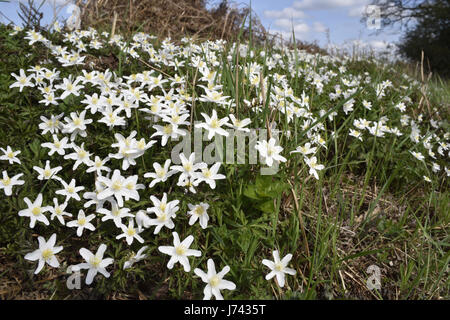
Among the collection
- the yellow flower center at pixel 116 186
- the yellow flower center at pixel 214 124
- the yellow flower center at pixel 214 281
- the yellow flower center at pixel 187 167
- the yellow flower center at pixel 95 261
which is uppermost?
the yellow flower center at pixel 214 124

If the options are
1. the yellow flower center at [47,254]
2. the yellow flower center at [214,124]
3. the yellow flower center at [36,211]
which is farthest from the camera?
the yellow flower center at [214,124]

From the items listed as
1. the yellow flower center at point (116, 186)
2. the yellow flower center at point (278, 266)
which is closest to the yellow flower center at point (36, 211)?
the yellow flower center at point (116, 186)

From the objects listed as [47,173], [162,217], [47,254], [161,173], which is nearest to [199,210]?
[162,217]

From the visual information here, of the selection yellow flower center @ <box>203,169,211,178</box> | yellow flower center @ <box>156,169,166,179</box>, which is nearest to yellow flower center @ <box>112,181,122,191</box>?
yellow flower center @ <box>156,169,166,179</box>

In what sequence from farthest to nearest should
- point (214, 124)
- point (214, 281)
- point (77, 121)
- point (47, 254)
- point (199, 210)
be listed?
point (77, 121) → point (214, 124) → point (199, 210) → point (47, 254) → point (214, 281)

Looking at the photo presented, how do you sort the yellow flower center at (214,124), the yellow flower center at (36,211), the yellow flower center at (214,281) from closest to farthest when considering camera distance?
the yellow flower center at (214,281)
the yellow flower center at (36,211)
the yellow flower center at (214,124)

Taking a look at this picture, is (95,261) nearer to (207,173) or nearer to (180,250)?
(180,250)

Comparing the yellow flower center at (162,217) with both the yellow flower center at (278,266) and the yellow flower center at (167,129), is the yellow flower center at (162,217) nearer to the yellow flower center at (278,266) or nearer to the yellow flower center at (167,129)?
the yellow flower center at (167,129)

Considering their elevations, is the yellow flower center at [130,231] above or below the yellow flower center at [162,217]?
below

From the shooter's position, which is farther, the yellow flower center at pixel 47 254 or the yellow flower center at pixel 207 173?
the yellow flower center at pixel 207 173

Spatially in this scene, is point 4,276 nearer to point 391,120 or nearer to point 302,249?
point 302,249

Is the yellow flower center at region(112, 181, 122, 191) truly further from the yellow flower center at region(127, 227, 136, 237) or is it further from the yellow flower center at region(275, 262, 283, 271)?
the yellow flower center at region(275, 262, 283, 271)
